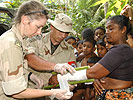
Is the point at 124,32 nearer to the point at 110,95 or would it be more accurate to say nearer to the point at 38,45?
the point at 110,95

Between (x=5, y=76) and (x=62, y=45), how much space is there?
57.6 inches

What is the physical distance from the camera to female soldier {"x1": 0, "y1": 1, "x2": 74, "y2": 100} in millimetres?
1192

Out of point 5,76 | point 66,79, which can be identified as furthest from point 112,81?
point 5,76

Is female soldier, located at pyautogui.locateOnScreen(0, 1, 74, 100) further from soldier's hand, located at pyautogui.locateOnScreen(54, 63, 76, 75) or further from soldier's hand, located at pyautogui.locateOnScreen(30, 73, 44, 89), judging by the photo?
soldier's hand, located at pyautogui.locateOnScreen(30, 73, 44, 89)

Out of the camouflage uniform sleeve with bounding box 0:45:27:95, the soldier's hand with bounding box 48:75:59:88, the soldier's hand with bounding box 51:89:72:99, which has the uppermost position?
the camouflage uniform sleeve with bounding box 0:45:27:95

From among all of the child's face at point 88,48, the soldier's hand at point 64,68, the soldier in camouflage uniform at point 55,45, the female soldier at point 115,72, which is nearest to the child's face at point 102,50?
the child's face at point 88,48

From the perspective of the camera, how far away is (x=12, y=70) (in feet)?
3.93

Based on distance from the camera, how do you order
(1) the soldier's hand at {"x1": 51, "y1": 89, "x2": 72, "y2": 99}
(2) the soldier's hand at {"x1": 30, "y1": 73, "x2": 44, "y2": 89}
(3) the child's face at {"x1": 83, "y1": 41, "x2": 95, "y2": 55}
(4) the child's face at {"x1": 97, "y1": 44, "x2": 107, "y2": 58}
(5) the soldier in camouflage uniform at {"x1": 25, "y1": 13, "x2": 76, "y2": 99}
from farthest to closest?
(3) the child's face at {"x1": 83, "y1": 41, "x2": 95, "y2": 55} → (4) the child's face at {"x1": 97, "y1": 44, "x2": 107, "y2": 58} → (5) the soldier in camouflage uniform at {"x1": 25, "y1": 13, "x2": 76, "y2": 99} → (2) the soldier's hand at {"x1": 30, "y1": 73, "x2": 44, "y2": 89} → (1) the soldier's hand at {"x1": 51, "y1": 89, "x2": 72, "y2": 99}

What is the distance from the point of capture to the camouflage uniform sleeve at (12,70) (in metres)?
1.18

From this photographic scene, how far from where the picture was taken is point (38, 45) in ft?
7.92

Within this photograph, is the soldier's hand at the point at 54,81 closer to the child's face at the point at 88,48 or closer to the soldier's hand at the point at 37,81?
the soldier's hand at the point at 37,81

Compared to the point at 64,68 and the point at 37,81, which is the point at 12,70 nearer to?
the point at 64,68

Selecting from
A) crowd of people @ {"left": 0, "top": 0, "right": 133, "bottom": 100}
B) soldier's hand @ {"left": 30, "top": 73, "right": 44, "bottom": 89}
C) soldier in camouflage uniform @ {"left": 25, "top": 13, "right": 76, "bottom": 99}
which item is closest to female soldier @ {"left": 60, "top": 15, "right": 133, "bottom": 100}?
crowd of people @ {"left": 0, "top": 0, "right": 133, "bottom": 100}

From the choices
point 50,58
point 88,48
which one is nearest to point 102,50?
point 88,48
